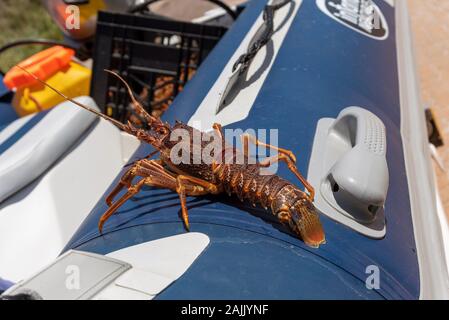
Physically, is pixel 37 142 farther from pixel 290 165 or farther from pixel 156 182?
pixel 290 165

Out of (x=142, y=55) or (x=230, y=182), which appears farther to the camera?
(x=142, y=55)

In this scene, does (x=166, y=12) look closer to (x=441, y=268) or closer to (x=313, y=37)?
(x=313, y=37)

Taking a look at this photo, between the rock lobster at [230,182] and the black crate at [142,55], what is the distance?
42.2 inches

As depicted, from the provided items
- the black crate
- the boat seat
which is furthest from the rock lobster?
the black crate

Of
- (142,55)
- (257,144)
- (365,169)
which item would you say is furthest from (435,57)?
(365,169)

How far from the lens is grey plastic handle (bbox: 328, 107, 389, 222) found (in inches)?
56.7

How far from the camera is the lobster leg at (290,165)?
1.53 m

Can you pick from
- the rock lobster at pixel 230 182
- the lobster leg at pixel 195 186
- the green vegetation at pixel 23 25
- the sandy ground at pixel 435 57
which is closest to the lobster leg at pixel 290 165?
the rock lobster at pixel 230 182

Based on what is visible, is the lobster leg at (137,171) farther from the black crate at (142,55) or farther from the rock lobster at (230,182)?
the black crate at (142,55)

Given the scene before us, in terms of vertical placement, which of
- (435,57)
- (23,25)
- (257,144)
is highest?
(257,144)

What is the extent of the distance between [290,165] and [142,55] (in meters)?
1.43

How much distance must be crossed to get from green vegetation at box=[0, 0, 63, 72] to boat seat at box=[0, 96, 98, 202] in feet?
9.30

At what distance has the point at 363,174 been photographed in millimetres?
1448
